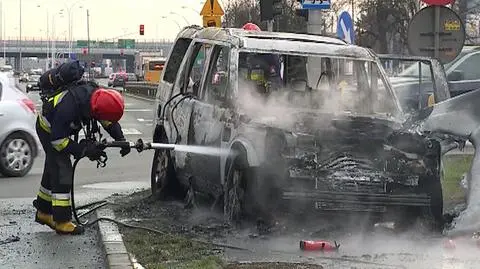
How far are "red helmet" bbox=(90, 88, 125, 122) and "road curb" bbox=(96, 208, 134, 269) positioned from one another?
1027 mm

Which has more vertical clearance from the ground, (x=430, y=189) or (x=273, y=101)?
(x=273, y=101)

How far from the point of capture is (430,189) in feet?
23.8

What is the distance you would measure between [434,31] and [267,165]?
4.32m

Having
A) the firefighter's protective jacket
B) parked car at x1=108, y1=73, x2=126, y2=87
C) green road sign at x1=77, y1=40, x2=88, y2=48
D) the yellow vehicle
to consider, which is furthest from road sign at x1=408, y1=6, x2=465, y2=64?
green road sign at x1=77, y1=40, x2=88, y2=48

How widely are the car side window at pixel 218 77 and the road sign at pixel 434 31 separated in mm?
3017

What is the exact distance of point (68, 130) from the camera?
7543 mm

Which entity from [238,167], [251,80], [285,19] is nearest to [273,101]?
[251,80]

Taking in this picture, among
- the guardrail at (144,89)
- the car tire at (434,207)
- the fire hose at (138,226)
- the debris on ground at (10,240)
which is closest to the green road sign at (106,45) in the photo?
the guardrail at (144,89)

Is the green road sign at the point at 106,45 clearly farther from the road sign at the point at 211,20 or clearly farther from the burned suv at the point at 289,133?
the burned suv at the point at 289,133

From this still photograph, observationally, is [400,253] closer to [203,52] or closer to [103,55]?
[203,52]

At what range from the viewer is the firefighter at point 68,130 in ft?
24.5

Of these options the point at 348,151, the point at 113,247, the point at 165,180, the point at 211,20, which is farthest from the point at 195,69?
the point at 211,20

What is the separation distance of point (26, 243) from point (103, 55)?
13431 cm

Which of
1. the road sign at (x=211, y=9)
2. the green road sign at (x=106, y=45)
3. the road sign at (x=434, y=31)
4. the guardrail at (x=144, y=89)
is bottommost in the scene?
the guardrail at (x=144, y=89)
